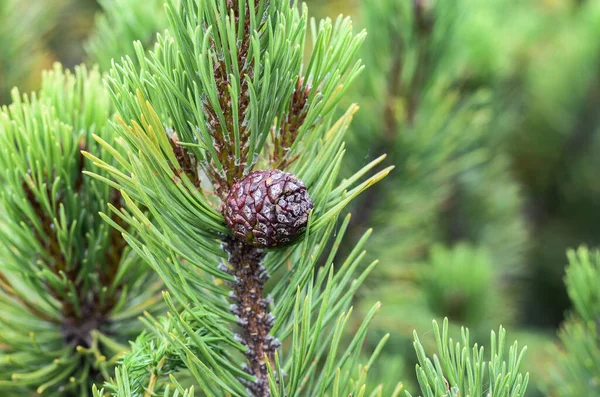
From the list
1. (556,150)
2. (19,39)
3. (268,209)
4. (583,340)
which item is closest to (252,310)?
(268,209)

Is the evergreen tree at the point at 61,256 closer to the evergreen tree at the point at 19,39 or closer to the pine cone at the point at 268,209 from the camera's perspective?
the pine cone at the point at 268,209

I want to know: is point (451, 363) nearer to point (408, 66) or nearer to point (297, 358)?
point (297, 358)

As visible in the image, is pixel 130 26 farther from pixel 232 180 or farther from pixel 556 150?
pixel 556 150

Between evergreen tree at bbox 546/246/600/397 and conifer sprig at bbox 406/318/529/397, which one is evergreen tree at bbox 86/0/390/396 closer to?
conifer sprig at bbox 406/318/529/397

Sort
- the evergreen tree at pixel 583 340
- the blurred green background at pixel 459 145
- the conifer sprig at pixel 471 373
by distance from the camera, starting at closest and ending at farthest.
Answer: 1. the conifer sprig at pixel 471 373
2. the evergreen tree at pixel 583 340
3. the blurred green background at pixel 459 145

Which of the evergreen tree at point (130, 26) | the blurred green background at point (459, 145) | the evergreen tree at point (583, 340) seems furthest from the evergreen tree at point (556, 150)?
the evergreen tree at point (130, 26)

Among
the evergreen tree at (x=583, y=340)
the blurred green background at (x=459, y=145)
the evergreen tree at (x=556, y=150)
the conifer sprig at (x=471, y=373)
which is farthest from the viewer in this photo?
the evergreen tree at (x=556, y=150)
